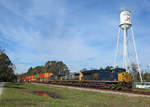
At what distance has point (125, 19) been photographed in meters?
44.5

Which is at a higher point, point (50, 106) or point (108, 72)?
point (108, 72)

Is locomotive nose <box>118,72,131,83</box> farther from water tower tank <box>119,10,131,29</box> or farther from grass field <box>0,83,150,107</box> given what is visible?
water tower tank <box>119,10,131,29</box>

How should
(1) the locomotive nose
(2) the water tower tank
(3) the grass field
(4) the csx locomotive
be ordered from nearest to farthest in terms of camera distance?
(3) the grass field → (1) the locomotive nose → (4) the csx locomotive → (2) the water tower tank

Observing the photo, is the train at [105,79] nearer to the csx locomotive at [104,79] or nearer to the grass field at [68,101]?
the csx locomotive at [104,79]

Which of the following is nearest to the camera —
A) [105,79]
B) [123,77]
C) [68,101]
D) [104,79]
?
[68,101]

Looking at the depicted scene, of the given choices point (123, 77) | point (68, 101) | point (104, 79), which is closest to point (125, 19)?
point (104, 79)

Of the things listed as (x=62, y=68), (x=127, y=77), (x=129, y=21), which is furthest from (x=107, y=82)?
(x=62, y=68)

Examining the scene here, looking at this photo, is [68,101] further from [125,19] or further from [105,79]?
[125,19]

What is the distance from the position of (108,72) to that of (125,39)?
2096cm

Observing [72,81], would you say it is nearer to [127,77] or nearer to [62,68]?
→ [127,77]

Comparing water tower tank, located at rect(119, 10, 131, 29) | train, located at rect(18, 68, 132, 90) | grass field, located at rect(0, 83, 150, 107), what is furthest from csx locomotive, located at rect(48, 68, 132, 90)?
water tower tank, located at rect(119, 10, 131, 29)

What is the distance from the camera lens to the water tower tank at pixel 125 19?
145 ft

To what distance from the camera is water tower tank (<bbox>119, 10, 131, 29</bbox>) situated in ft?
145

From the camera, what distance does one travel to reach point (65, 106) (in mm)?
9383
